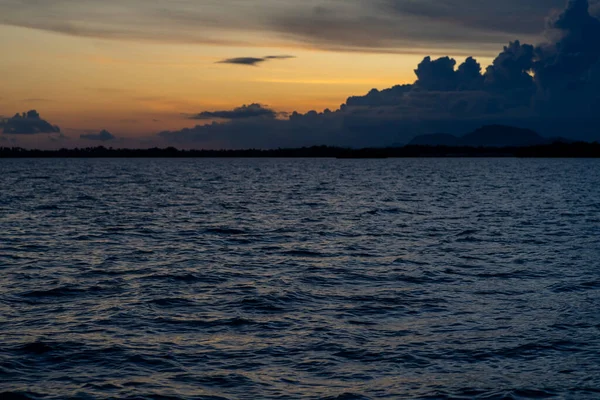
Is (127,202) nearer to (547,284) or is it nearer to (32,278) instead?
(32,278)

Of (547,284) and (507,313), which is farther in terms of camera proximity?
(547,284)

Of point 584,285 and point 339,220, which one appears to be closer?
point 584,285

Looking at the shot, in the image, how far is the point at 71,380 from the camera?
42.8 feet

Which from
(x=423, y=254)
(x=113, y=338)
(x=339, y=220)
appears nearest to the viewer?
(x=113, y=338)

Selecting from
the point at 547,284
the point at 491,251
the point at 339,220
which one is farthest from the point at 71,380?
the point at 339,220

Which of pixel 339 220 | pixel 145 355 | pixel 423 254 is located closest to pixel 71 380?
pixel 145 355

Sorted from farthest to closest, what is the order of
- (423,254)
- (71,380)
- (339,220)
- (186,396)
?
(339,220)
(423,254)
(71,380)
(186,396)

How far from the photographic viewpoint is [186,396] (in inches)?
481

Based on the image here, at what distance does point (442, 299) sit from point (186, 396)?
10.6 m

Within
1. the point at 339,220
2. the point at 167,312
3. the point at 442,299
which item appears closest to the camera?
the point at 167,312

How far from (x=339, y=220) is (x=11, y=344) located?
1303 inches

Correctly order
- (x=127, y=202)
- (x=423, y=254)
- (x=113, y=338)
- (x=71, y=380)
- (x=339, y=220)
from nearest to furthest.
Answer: (x=71, y=380)
(x=113, y=338)
(x=423, y=254)
(x=339, y=220)
(x=127, y=202)

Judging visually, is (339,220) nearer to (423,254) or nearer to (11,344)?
(423,254)

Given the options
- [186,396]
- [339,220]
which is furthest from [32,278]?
[339,220]
